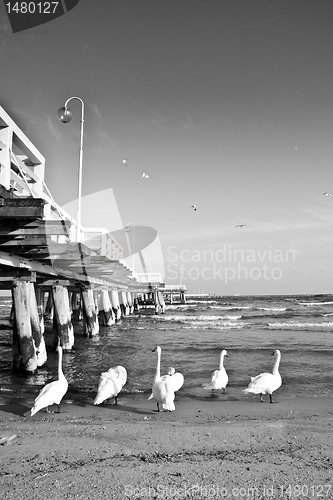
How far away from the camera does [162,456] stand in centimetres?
449

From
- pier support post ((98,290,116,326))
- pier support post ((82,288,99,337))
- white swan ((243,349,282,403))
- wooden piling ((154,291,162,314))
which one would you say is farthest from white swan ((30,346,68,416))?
wooden piling ((154,291,162,314))

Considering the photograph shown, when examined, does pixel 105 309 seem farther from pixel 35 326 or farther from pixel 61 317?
pixel 35 326

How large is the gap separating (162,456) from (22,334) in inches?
262

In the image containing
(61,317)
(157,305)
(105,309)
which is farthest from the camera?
(157,305)

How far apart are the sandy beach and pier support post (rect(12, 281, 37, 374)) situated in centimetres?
325

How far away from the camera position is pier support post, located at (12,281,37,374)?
33.0ft

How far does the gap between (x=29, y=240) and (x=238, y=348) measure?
11.1m

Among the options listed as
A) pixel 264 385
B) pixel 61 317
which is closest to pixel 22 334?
pixel 61 317

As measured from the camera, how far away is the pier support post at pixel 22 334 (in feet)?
33.0

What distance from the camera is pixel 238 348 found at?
16.9 meters

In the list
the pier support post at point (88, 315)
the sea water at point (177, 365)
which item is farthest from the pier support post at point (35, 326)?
the pier support post at point (88, 315)

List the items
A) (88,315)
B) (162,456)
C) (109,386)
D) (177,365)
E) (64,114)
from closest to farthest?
(162,456) < (109,386) < (64,114) < (177,365) < (88,315)

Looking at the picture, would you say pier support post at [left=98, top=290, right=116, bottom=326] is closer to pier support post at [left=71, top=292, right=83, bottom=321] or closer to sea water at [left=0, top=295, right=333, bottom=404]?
sea water at [left=0, top=295, right=333, bottom=404]

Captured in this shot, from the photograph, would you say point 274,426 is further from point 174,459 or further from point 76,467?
point 76,467
